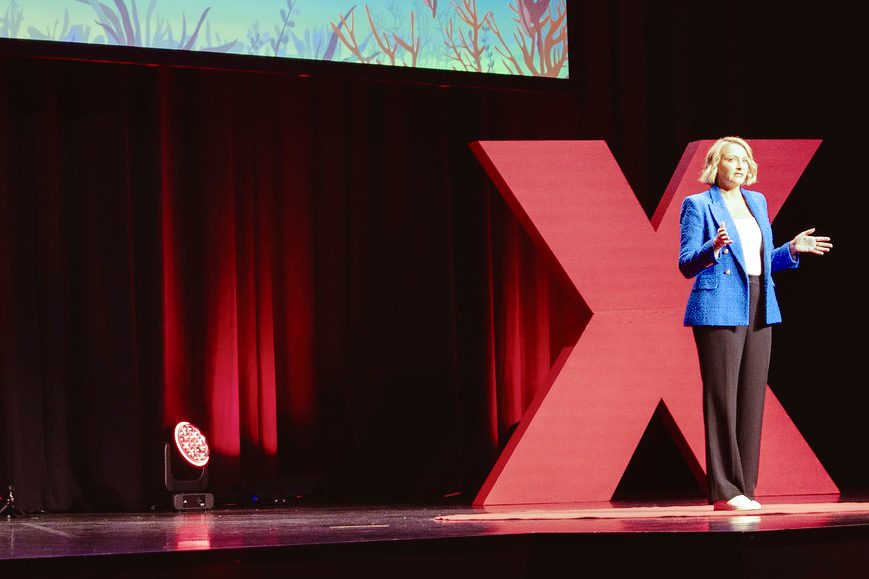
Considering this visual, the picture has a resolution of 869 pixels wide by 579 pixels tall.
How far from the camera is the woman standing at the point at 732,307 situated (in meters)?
3.43

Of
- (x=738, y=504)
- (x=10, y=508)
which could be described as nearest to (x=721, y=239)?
(x=738, y=504)

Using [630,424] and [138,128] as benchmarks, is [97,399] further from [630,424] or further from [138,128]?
[630,424]

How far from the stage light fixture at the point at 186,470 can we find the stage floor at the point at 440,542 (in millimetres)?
1432

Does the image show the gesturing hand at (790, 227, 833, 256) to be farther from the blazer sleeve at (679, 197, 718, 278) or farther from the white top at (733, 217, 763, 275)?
the blazer sleeve at (679, 197, 718, 278)

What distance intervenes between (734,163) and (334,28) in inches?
95.2

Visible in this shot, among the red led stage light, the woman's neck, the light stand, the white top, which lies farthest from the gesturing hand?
the light stand

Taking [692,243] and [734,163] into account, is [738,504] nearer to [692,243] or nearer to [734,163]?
[692,243]

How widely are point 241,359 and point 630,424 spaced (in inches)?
79.1

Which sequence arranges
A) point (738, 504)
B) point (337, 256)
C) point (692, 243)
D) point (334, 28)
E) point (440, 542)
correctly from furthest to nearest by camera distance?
point (337, 256), point (334, 28), point (692, 243), point (738, 504), point (440, 542)

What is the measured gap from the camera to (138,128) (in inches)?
212

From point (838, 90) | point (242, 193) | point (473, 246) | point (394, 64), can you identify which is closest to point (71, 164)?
point (242, 193)

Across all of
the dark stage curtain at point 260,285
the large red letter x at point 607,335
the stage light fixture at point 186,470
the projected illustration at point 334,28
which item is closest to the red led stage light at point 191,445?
the stage light fixture at point 186,470

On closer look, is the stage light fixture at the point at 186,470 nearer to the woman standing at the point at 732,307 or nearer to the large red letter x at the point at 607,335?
the large red letter x at the point at 607,335

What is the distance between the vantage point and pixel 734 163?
3.47m
